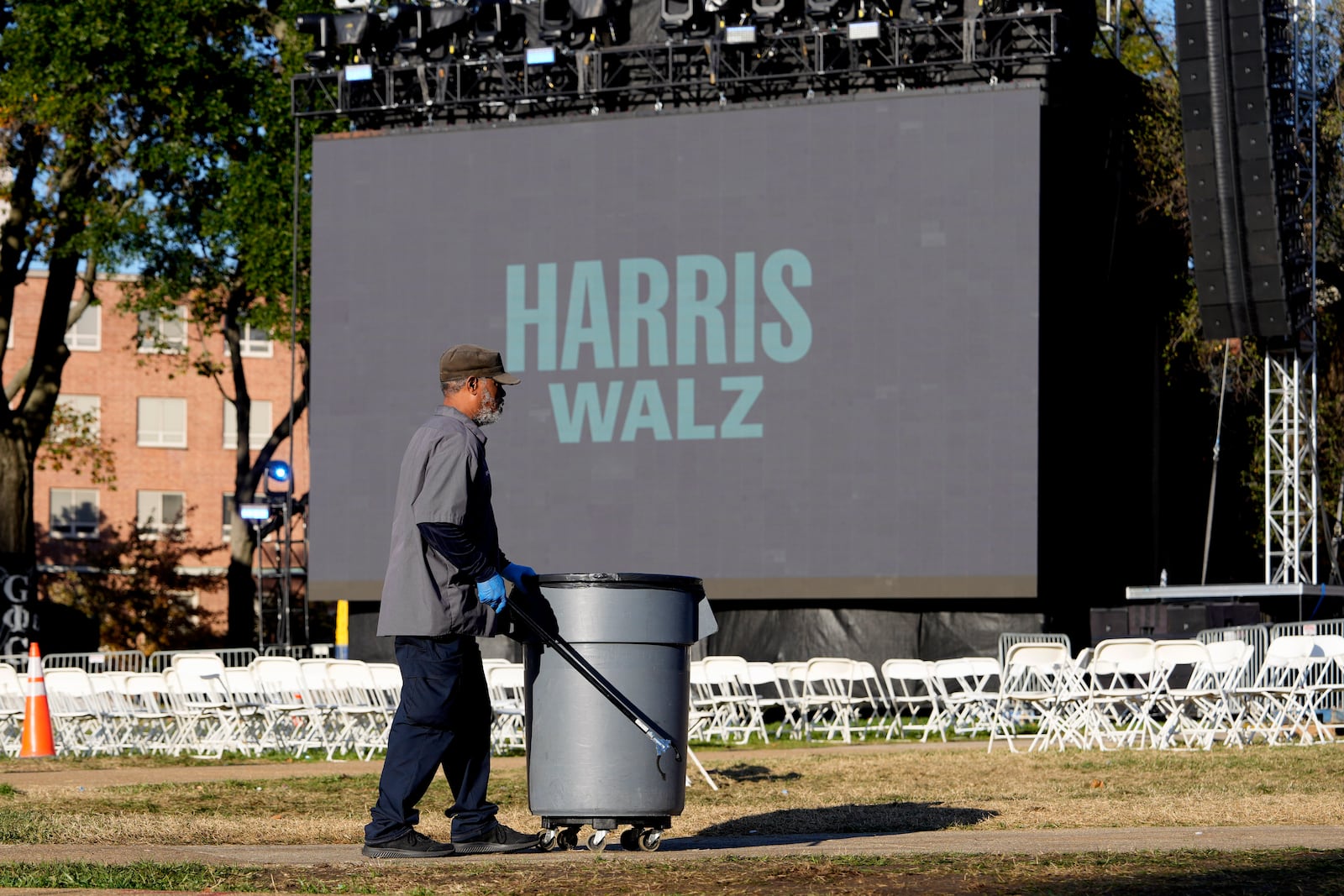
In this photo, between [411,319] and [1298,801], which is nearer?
[1298,801]

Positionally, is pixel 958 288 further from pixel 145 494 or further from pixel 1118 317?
pixel 145 494

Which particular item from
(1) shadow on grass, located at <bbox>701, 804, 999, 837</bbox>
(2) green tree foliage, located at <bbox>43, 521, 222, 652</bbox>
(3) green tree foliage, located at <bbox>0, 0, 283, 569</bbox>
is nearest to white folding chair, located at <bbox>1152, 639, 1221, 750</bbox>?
(1) shadow on grass, located at <bbox>701, 804, 999, 837</bbox>

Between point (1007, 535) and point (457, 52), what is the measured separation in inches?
342

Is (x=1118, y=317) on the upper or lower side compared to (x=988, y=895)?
upper

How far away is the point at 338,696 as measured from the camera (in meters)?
16.7

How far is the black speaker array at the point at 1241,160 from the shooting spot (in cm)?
2261

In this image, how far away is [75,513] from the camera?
5747 centimetres

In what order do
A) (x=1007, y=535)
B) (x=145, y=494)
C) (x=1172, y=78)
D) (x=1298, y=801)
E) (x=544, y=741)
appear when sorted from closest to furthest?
1. (x=544, y=741)
2. (x=1298, y=801)
3. (x=1007, y=535)
4. (x=1172, y=78)
5. (x=145, y=494)

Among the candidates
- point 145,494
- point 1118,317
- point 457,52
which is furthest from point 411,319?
point 145,494

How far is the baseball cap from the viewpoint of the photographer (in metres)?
7.34

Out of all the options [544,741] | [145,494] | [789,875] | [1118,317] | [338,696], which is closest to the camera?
[789,875]

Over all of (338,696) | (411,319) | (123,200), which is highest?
(123,200)

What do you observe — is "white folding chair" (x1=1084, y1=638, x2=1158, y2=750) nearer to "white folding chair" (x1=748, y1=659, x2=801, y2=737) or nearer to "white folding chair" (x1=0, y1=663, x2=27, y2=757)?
"white folding chair" (x1=748, y1=659, x2=801, y2=737)

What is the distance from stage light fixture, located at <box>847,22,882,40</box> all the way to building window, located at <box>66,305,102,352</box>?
4045cm
